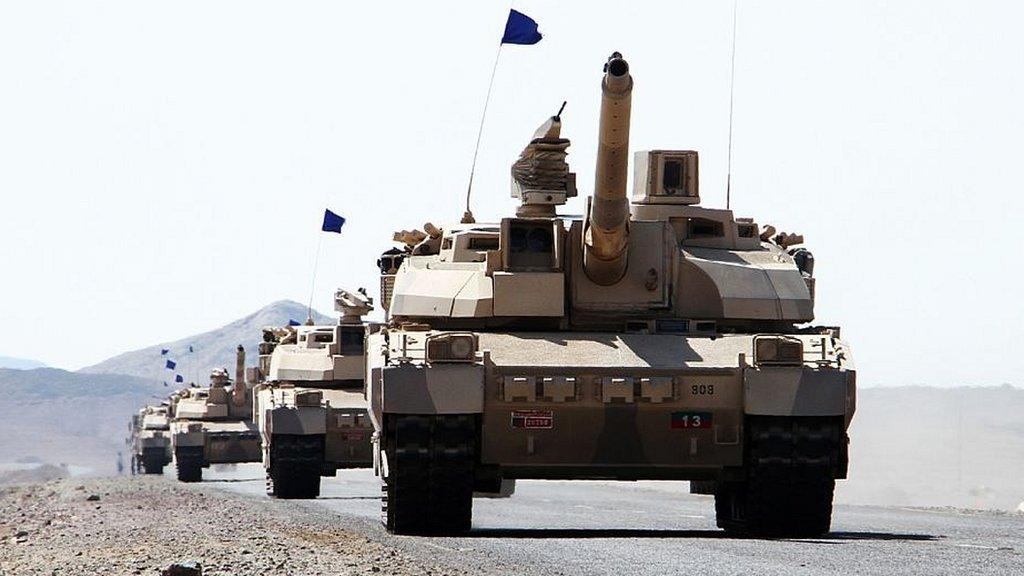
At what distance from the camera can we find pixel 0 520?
98.2 ft

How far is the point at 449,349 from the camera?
1823cm

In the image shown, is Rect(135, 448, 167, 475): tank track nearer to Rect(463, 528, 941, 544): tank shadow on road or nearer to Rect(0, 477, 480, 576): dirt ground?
Rect(0, 477, 480, 576): dirt ground

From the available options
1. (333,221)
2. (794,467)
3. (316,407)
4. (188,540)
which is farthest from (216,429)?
(794,467)

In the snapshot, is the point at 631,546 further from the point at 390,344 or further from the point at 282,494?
the point at 282,494

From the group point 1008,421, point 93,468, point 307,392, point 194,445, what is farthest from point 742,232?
point 93,468

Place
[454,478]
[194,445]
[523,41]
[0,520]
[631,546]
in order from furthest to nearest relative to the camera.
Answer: [194,445]
[0,520]
[523,41]
[454,478]
[631,546]

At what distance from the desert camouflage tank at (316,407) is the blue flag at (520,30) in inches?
275

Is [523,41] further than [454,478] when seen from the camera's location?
Yes

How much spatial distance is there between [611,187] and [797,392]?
8.60 feet

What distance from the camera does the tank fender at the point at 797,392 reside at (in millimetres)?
18297

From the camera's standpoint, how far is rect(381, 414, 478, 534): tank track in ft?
60.0

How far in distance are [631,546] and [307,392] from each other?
15071 millimetres

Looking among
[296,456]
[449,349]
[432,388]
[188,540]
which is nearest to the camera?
[432,388]

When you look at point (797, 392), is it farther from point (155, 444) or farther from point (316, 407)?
point (155, 444)
